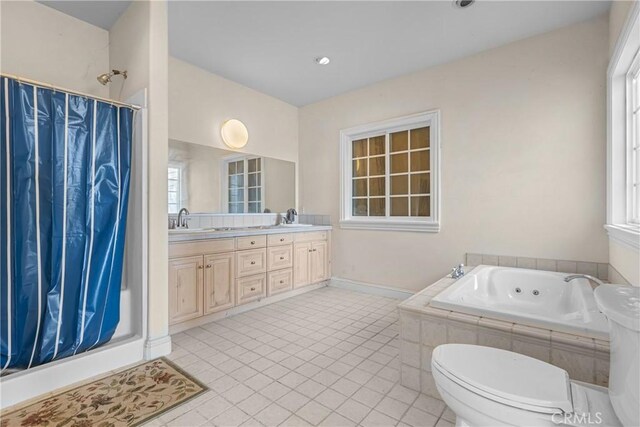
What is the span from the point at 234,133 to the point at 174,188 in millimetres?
1041

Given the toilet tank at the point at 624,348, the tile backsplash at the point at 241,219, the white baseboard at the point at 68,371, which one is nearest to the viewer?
the toilet tank at the point at 624,348

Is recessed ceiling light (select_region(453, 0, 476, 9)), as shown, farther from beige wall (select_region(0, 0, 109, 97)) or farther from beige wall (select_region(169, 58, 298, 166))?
beige wall (select_region(0, 0, 109, 97))

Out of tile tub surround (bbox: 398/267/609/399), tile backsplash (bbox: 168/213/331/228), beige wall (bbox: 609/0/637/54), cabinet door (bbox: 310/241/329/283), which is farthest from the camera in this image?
cabinet door (bbox: 310/241/329/283)

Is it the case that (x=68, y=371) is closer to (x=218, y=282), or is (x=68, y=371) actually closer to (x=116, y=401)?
(x=116, y=401)

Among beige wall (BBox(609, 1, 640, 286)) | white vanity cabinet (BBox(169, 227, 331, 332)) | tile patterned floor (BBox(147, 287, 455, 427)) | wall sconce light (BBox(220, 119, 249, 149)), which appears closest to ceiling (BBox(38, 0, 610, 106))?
beige wall (BBox(609, 1, 640, 286))

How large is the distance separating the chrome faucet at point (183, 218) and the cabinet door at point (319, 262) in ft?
5.10

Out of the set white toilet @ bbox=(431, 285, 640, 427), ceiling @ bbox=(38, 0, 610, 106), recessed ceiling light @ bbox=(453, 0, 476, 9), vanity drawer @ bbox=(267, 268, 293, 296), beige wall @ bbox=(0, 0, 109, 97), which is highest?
ceiling @ bbox=(38, 0, 610, 106)

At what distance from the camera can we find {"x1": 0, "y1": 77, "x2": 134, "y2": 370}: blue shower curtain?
1674 millimetres

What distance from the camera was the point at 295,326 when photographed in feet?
8.98

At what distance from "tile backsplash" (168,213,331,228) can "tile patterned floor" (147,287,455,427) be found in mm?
1096

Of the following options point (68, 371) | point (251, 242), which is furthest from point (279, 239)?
point (68, 371)

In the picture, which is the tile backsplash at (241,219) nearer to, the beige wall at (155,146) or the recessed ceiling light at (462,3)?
the beige wall at (155,146)

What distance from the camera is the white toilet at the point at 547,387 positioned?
89 centimetres

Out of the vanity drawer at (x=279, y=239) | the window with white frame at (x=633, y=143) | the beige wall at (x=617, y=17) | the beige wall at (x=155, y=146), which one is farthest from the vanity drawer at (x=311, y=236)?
the beige wall at (x=617, y=17)
